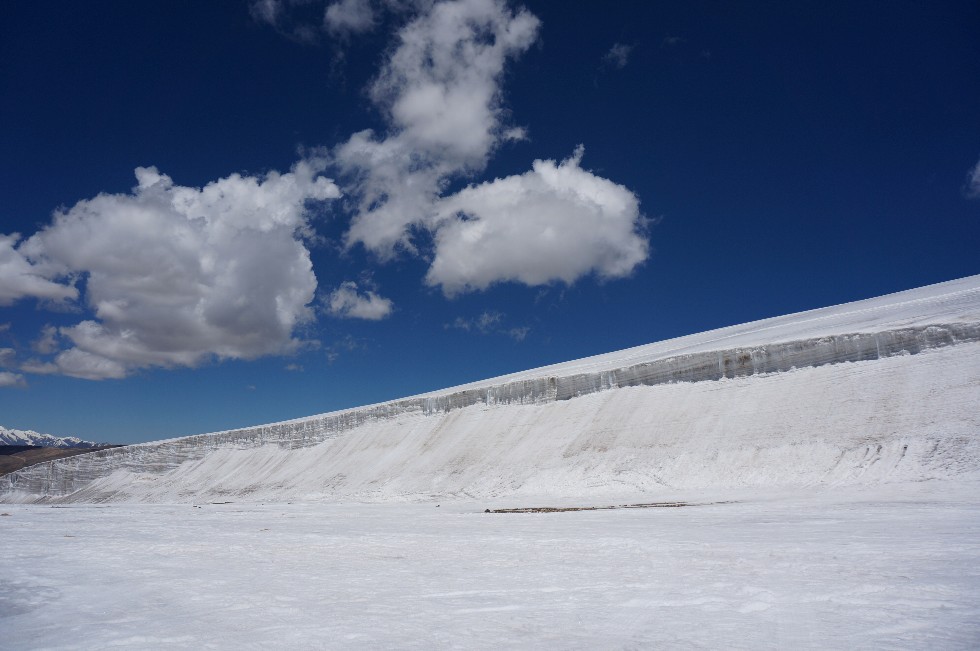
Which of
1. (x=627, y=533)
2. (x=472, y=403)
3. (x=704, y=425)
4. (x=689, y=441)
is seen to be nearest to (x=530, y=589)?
(x=627, y=533)

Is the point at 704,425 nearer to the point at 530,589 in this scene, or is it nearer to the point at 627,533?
the point at 627,533

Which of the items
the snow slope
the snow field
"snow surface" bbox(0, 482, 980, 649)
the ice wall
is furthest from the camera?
the ice wall

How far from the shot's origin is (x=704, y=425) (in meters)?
21.3

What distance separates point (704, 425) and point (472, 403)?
13657mm

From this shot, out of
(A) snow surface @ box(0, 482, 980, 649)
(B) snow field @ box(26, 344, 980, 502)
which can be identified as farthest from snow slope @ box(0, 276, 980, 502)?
(A) snow surface @ box(0, 482, 980, 649)

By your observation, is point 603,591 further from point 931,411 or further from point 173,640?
point 931,411

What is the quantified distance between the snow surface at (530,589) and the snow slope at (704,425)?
7.57m

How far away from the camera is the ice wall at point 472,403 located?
1994 centimetres

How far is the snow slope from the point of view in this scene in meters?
16.7

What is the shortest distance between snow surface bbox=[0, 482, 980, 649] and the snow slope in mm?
7571

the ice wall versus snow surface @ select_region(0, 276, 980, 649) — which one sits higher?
the ice wall

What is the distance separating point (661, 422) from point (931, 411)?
28.1ft

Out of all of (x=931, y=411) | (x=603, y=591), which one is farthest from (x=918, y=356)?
(x=603, y=591)

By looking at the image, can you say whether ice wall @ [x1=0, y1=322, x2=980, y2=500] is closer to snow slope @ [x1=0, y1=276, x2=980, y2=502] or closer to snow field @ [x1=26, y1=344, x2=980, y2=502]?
snow slope @ [x1=0, y1=276, x2=980, y2=502]
